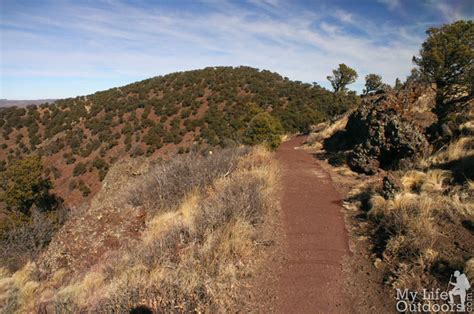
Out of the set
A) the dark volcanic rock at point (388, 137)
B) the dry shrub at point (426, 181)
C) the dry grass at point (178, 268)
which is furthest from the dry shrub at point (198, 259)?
the dark volcanic rock at point (388, 137)

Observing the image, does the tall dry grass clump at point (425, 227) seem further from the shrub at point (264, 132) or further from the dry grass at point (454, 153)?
the shrub at point (264, 132)

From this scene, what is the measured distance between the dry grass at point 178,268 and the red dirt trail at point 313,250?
481 millimetres

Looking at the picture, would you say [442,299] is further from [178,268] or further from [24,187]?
[24,187]

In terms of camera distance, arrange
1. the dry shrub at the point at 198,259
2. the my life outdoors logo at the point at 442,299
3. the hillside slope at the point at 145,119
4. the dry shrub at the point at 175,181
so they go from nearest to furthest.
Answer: the my life outdoors logo at the point at 442,299
the dry shrub at the point at 198,259
the dry shrub at the point at 175,181
the hillside slope at the point at 145,119

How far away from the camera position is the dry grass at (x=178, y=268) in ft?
11.6

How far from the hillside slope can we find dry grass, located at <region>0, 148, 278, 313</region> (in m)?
15.9

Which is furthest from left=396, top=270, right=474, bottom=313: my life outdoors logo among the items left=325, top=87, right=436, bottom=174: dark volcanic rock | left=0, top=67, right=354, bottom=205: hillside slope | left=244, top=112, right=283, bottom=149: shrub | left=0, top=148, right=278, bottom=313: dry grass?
left=0, top=67, right=354, bottom=205: hillside slope

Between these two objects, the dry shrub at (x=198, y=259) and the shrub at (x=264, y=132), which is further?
the shrub at (x=264, y=132)

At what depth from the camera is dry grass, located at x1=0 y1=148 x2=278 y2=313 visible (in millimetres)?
3543

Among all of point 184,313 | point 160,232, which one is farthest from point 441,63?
point 184,313

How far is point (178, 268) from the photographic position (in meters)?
4.06

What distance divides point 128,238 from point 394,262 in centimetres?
511

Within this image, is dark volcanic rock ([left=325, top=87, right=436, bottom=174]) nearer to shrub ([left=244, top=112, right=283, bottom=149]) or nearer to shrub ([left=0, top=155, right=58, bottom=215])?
shrub ([left=244, top=112, right=283, bottom=149])

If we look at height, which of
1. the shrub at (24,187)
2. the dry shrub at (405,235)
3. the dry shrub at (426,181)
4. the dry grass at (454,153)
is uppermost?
the dry grass at (454,153)
